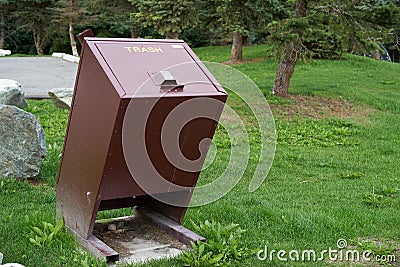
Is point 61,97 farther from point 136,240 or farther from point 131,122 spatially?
point 131,122

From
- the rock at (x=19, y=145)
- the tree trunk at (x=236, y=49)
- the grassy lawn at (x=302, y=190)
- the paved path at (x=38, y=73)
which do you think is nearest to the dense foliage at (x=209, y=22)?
→ the tree trunk at (x=236, y=49)

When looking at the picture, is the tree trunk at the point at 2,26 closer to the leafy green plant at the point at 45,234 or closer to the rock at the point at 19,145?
the rock at the point at 19,145

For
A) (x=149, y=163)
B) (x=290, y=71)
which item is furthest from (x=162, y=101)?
(x=290, y=71)

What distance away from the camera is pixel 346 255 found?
5.12m

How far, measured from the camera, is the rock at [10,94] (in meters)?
10.2

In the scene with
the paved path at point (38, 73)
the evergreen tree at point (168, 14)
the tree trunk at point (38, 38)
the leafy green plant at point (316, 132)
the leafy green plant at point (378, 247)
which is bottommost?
the tree trunk at point (38, 38)

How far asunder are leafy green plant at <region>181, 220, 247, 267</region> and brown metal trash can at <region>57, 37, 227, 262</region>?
42 cm

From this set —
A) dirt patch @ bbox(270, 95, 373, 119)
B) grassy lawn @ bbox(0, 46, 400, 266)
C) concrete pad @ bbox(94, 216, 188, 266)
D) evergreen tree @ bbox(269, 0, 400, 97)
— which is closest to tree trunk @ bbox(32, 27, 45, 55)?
grassy lawn @ bbox(0, 46, 400, 266)

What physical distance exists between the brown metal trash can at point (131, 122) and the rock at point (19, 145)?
1903mm

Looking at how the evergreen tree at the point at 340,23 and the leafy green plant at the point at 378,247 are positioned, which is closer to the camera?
the leafy green plant at the point at 378,247

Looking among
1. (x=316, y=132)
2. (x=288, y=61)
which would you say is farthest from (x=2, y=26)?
(x=316, y=132)

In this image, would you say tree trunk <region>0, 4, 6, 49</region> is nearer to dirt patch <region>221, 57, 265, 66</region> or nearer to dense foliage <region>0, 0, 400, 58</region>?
dense foliage <region>0, 0, 400, 58</region>

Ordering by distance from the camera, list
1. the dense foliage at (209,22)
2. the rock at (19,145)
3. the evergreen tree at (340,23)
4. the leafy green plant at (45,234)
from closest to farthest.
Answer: the leafy green plant at (45,234)
the rock at (19,145)
the evergreen tree at (340,23)
the dense foliage at (209,22)

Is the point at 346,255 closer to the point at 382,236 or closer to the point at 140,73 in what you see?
the point at 382,236
